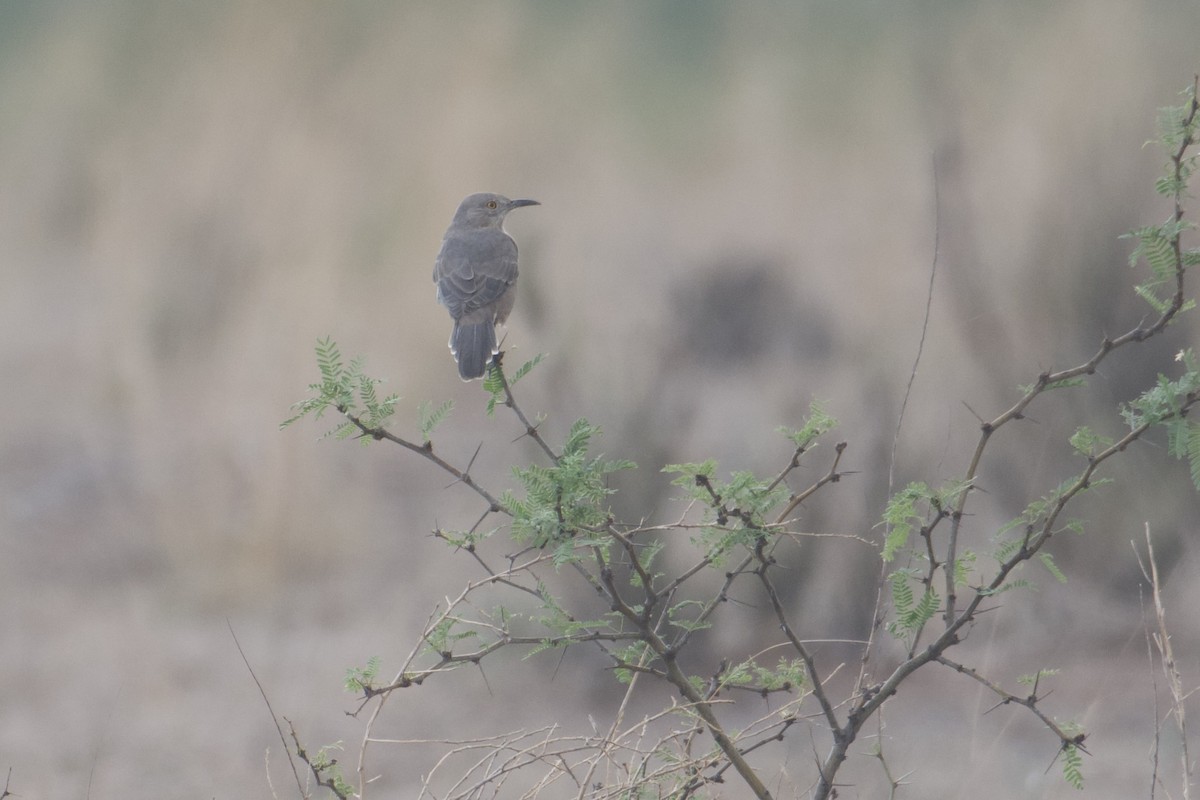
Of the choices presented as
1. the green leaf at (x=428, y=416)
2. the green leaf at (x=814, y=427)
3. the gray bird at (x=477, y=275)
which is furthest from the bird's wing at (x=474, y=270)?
the green leaf at (x=814, y=427)

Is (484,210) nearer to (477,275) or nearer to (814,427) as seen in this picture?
(477,275)

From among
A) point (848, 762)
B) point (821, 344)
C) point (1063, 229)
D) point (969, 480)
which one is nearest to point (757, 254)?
point (821, 344)

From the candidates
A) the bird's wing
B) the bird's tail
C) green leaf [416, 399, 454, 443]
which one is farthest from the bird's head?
green leaf [416, 399, 454, 443]

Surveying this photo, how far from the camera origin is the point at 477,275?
431 cm

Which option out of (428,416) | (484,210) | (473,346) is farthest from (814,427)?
(484,210)

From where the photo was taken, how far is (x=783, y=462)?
489 centimetres

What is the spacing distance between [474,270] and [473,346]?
62 cm

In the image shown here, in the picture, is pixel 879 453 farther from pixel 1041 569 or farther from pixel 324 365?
pixel 324 365

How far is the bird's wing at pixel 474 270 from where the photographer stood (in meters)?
4.19

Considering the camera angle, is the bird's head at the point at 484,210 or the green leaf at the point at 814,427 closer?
the green leaf at the point at 814,427

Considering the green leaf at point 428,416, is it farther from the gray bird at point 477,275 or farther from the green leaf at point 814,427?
the gray bird at point 477,275

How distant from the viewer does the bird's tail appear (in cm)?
370

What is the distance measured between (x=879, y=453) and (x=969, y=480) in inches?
94.5

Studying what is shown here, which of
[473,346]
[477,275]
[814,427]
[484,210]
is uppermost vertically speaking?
[484,210]
